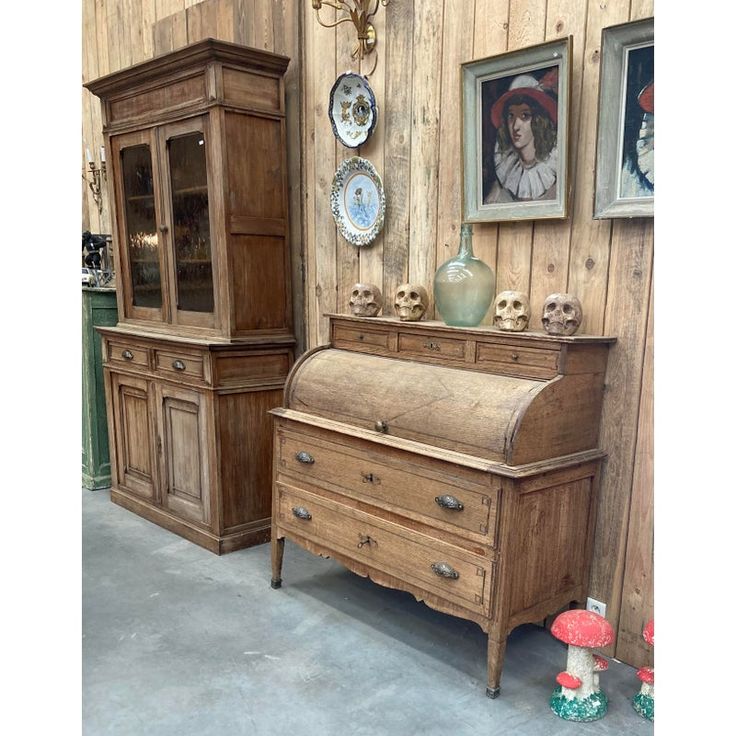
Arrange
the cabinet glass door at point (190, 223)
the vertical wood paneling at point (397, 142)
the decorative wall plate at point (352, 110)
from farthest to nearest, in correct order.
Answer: the cabinet glass door at point (190, 223), the decorative wall plate at point (352, 110), the vertical wood paneling at point (397, 142)

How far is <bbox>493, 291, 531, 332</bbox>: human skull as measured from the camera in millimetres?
2152

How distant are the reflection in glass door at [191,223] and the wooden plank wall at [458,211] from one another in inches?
17.1

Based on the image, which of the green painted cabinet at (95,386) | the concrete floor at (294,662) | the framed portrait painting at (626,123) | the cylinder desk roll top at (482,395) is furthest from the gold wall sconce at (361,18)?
the concrete floor at (294,662)

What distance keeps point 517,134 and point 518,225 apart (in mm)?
308

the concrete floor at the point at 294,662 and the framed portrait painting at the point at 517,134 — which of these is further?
the framed portrait painting at the point at 517,134

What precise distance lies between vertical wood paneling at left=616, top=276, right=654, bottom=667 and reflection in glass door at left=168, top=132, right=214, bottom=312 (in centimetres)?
195

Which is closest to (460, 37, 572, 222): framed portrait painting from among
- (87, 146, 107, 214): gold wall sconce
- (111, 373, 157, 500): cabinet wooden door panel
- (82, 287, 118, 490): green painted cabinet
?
(111, 373, 157, 500): cabinet wooden door panel

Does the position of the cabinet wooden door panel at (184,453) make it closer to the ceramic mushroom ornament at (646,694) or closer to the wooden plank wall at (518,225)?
the wooden plank wall at (518,225)

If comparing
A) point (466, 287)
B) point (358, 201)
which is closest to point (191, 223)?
point (358, 201)

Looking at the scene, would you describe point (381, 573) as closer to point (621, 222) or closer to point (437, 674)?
point (437, 674)

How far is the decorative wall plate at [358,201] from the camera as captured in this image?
2.86 metres

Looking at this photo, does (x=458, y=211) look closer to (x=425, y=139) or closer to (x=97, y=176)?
(x=425, y=139)

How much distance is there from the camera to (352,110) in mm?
2889
